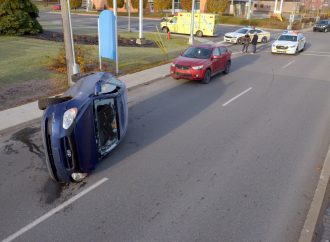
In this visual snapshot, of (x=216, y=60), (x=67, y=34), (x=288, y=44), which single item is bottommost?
(x=288, y=44)

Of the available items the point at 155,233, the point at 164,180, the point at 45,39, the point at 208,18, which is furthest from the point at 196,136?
the point at 208,18

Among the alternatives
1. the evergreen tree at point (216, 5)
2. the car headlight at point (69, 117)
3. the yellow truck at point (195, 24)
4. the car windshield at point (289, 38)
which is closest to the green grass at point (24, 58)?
the car headlight at point (69, 117)

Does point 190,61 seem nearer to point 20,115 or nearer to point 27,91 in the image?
point 27,91

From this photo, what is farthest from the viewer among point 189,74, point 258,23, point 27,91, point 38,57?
point 258,23

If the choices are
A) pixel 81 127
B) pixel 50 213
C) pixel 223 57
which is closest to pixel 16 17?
pixel 223 57

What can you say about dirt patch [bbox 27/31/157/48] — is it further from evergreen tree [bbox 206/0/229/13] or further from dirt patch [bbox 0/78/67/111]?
evergreen tree [bbox 206/0/229/13]

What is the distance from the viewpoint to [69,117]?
5.48 metres

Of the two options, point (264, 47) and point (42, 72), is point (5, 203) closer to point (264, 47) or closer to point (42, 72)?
point (42, 72)

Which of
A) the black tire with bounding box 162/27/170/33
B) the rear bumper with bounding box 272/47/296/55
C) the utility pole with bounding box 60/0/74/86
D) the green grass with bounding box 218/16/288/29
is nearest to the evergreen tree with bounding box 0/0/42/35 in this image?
the utility pole with bounding box 60/0/74/86

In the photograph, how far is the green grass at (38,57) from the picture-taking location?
14021mm

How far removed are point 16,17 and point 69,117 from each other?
2191 cm

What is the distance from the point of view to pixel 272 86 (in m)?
13.9

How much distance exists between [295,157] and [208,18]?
2794 cm

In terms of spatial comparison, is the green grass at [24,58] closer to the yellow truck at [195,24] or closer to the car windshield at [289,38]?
the yellow truck at [195,24]
